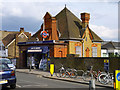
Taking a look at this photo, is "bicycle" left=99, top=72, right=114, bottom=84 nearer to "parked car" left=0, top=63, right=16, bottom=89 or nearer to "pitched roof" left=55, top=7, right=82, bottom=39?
"parked car" left=0, top=63, right=16, bottom=89

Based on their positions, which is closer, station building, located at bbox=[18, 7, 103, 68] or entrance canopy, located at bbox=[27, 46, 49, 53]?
entrance canopy, located at bbox=[27, 46, 49, 53]

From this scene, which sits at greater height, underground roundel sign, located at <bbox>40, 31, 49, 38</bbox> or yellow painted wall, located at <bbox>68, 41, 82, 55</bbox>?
underground roundel sign, located at <bbox>40, 31, 49, 38</bbox>

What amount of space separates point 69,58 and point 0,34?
174 feet

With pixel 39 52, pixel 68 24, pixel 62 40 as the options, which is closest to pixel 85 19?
pixel 68 24

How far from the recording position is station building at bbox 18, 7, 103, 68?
30.2m

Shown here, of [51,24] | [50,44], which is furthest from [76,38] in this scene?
[50,44]

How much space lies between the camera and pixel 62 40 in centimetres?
3447

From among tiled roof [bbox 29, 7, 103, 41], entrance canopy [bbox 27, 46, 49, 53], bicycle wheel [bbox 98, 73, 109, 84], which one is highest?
tiled roof [bbox 29, 7, 103, 41]

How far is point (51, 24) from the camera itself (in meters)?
33.3

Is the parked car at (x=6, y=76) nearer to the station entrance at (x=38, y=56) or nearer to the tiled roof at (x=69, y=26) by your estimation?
the station entrance at (x=38, y=56)

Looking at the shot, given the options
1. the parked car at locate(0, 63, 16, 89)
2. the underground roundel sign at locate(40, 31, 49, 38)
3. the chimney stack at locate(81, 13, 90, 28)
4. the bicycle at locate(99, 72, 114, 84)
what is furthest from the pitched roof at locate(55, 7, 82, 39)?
the parked car at locate(0, 63, 16, 89)

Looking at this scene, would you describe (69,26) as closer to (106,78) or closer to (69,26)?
(69,26)

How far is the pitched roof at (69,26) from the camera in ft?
117

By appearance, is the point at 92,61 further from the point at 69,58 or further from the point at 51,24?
the point at 51,24
